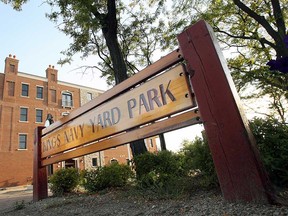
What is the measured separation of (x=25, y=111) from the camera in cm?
2752

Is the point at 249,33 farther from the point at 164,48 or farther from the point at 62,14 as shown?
the point at 62,14

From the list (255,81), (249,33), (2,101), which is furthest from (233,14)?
(2,101)

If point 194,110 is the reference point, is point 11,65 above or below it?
above

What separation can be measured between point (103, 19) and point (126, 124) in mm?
6535

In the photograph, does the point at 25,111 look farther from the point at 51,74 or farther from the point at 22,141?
the point at 51,74

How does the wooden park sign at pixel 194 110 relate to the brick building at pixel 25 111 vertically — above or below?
below

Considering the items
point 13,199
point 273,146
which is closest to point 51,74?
point 13,199

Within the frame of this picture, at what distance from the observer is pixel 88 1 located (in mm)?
7934

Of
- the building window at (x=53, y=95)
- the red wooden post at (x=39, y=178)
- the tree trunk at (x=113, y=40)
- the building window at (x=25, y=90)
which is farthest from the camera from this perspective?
the building window at (x=53, y=95)

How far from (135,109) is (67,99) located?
31.1 meters

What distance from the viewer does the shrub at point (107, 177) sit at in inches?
254

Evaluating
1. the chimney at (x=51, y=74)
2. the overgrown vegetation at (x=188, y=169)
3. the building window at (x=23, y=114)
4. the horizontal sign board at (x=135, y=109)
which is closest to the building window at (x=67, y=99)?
the chimney at (x=51, y=74)

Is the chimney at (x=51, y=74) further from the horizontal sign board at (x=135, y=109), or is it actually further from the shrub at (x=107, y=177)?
the horizontal sign board at (x=135, y=109)

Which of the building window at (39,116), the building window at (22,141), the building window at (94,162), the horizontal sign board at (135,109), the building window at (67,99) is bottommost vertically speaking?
the horizontal sign board at (135,109)
